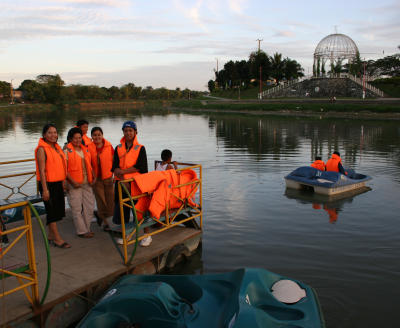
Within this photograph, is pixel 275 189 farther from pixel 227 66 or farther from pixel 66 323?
pixel 227 66

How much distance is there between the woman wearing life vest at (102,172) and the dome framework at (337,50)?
70090mm

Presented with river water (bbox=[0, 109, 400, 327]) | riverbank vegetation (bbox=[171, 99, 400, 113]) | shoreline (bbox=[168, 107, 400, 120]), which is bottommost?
river water (bbox=[0, 109, 400, 327])

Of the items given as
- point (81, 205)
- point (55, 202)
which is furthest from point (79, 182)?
point (55, 202)

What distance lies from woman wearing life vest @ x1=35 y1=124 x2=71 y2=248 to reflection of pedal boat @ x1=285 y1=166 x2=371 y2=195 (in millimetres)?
8257

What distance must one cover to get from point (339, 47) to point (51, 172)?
74.4 meters

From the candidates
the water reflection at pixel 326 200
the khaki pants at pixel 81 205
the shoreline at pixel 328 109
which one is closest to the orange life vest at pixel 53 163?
the khaki pants at pixel 81 205

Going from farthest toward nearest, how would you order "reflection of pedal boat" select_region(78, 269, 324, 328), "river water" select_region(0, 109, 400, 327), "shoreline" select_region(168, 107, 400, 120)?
"shoreline" select_region(168, 107, 400, 120), "river water" select_region(0, 109, 400, 327), "reflection of pedal boat" select_region(78, 269, 324, 328)

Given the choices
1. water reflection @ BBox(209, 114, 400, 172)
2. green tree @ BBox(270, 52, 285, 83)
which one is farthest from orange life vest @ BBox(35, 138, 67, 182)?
green tree @ BBox(270, 52, 285, 83)

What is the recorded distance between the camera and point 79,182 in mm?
6465

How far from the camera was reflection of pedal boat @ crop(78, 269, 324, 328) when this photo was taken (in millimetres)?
4094

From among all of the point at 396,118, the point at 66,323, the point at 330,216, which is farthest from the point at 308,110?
the point at 66,323

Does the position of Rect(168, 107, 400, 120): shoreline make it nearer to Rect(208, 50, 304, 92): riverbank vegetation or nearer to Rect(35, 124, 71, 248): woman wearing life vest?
Rect(208, 50, 304, 92): riverbank vegetation

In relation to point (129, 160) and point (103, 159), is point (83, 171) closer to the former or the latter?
point (103, 159)

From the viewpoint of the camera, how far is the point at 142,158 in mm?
6371
